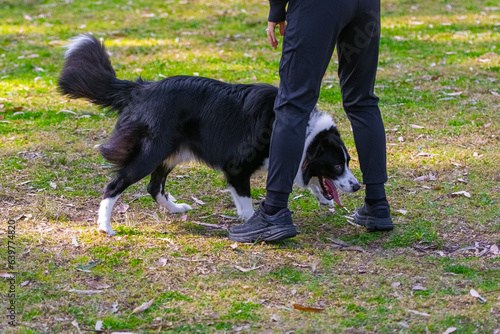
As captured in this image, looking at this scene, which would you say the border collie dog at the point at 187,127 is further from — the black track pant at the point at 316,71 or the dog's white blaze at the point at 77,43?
the black track pant at the point at 316,71

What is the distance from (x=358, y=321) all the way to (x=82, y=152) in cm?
346

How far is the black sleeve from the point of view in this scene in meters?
3.65

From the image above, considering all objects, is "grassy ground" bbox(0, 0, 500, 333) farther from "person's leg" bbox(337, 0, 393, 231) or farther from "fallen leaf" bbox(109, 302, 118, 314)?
"person's leg" bbox(337, 0, 393, 231)

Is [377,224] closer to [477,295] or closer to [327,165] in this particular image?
[327,165]

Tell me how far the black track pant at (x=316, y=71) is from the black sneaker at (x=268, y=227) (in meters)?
0.09

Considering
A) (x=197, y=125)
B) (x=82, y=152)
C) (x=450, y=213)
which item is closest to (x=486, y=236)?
(x=450, y=213)

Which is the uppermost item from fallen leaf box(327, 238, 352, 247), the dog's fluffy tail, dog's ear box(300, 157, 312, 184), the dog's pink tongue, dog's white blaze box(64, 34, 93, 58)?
dog's white blaze box(64, 34, 93, 58)

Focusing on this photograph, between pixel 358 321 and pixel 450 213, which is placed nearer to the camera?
pixel 358 321

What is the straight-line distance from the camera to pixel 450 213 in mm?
4438

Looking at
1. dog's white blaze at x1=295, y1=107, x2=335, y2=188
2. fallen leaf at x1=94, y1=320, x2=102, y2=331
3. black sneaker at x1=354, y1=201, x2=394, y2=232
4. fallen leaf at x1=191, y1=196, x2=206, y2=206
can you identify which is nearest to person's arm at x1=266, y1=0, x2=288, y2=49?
dog's white blaze at x1=295, y1=107, x2=335, y2=188

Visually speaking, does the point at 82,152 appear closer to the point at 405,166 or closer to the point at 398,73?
the point at 405,166

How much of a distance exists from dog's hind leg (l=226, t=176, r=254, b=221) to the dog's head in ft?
1.32

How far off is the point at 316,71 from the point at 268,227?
1007 millimetres

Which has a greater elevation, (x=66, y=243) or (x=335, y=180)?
(x=335, y=180)
